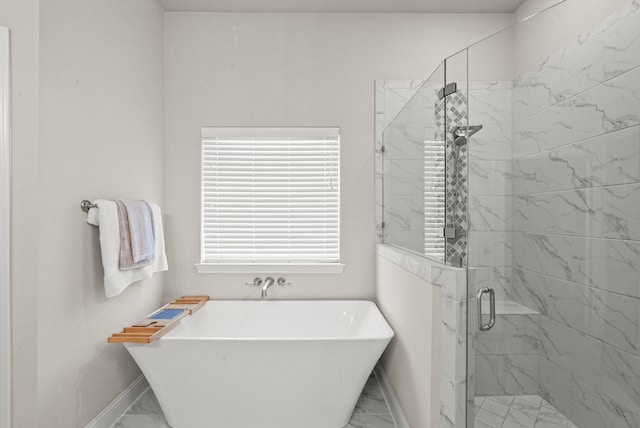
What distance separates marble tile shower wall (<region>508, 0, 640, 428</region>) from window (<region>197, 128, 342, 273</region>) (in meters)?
1.72

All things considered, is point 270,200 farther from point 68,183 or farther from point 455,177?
point 455,177

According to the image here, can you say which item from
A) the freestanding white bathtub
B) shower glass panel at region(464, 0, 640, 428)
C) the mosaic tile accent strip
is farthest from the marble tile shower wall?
the freestanding white bathtub

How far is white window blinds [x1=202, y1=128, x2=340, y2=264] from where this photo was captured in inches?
117

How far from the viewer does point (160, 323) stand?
2.19m

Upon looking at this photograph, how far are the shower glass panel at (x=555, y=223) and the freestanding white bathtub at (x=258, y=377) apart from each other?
0.70 m

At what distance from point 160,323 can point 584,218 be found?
217 centimetres

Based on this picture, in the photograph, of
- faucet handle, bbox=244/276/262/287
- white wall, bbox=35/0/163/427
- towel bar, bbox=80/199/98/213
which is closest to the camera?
white wall, bbox=35/0/163/427

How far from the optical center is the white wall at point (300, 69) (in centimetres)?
293

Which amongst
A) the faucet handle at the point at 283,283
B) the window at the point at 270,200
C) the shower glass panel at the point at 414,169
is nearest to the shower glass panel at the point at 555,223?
the shower glass panel at the point at 414,169

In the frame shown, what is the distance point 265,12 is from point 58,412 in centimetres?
292

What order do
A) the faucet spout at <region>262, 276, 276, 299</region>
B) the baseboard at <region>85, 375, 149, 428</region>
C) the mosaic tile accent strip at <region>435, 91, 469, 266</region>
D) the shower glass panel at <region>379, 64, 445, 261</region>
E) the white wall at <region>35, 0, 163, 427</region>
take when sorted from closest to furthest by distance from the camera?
the mosaic tile accent strip at <region>435, 91, 469, 266</region> < the white wall at <region>35, 0, 163, 427</region> < the shower glass panel at <region>379, 64, 445, 261</region> < the baseboard at <region>85, 375, 149, 428</region> < the faucet spout at <region>262, 276, 276, 299</region>

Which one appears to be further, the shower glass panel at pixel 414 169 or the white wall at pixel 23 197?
the shower glass panel at pixel 414 169

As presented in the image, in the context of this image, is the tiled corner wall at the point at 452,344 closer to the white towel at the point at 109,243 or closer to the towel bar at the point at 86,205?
the white towel at the point at 109,243

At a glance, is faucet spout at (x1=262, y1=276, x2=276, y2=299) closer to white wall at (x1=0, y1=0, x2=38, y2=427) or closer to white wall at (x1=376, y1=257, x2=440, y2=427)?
white wall at (x1=376, y1=257, x2=440, y2=427)
